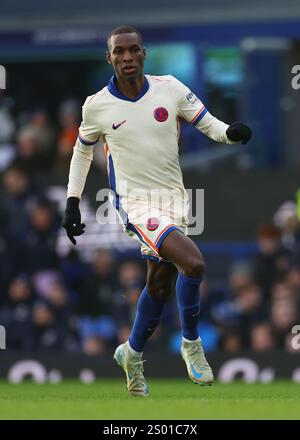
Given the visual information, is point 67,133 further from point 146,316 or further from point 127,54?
point 127,54

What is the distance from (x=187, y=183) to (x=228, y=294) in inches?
53.1

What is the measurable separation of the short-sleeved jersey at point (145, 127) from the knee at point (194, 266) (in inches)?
26.3

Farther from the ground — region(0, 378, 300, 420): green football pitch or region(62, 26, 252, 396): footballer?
region(62, 26, 252, 396): footballer

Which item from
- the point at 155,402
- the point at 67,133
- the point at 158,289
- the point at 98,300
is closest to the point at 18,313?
the point at 98,300

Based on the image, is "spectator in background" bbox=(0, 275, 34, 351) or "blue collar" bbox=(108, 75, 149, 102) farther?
"spectator in background" bbox=(0, 275, 34, 351)

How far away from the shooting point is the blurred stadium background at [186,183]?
13742 mm

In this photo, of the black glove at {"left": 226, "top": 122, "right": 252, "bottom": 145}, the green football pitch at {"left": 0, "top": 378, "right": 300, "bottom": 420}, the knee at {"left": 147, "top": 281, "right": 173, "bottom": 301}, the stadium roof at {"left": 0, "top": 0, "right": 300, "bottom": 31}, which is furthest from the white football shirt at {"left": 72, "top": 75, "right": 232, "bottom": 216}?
the stadium roof at {"left": 0, "top": 0, "right": 300, "bottom": 31}

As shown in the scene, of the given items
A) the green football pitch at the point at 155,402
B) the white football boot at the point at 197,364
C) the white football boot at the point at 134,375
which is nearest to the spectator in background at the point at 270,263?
the green football pitch at the point at 155,402

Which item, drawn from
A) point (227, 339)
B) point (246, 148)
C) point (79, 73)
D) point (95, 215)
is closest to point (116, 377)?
point (227, 339)

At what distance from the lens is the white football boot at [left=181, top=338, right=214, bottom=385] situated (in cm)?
928

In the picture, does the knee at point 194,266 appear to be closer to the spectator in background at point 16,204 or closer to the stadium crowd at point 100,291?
the stadium crowd at point 100,291

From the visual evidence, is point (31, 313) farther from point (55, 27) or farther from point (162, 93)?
point (162, 93)

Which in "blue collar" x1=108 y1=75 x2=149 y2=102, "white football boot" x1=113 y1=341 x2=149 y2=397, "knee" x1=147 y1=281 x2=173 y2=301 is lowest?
"white football boot" x1=113 y1=341 x2=149 y2=397

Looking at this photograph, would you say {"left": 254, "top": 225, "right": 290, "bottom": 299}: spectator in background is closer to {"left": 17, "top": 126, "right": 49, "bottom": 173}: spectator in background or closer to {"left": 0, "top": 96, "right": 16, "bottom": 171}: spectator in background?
{"left": 17, "top": 126, "right": 49, "bottom": 173}: spectator in background
